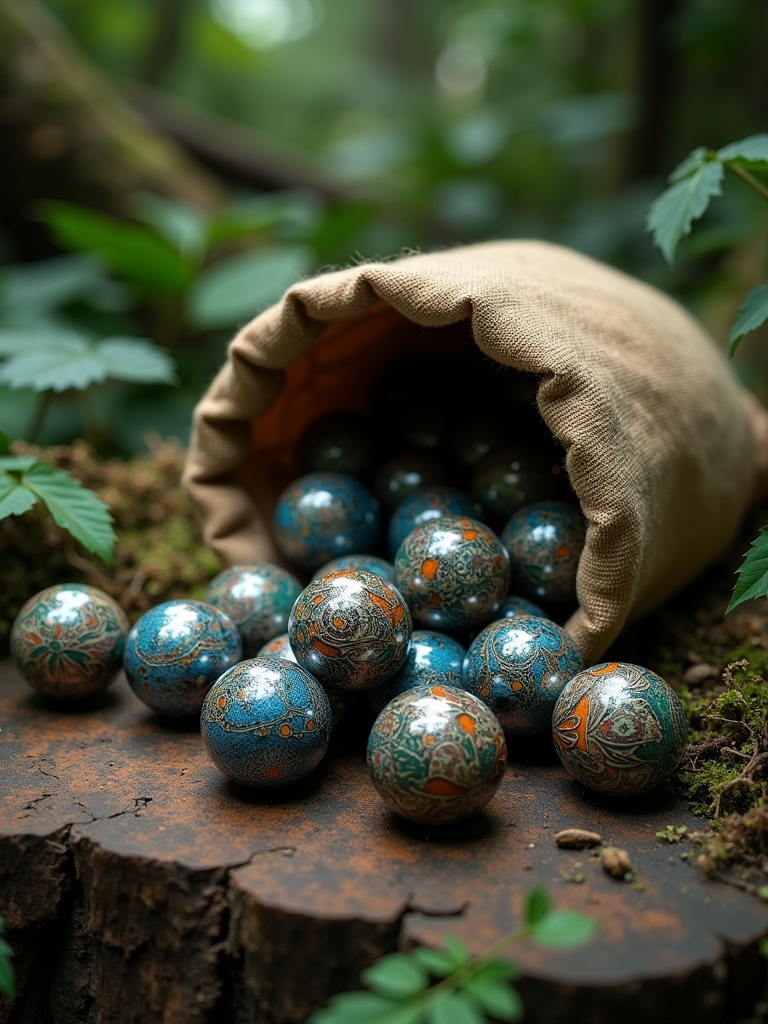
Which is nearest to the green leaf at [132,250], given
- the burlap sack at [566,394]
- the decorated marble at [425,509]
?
the burlap sack at [566,394]

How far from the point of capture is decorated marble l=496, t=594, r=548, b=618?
1.61 m

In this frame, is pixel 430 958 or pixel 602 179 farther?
pixel 602 179

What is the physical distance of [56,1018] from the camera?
1339 millimetres

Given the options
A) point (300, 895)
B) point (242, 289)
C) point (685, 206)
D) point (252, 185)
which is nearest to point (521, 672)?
point (300, 895)

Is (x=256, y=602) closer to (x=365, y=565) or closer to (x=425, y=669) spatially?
(x=365, y=565)

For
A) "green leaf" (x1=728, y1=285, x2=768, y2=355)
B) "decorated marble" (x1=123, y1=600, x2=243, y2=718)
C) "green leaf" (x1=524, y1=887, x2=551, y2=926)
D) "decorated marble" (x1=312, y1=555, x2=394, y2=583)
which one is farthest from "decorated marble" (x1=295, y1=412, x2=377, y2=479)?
"green leaf" (x1=524, y1=887, x2=551, y2=926)

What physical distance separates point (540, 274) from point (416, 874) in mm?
1193

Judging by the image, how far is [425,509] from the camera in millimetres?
1736

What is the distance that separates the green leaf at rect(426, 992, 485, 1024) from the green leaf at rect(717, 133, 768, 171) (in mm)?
1325

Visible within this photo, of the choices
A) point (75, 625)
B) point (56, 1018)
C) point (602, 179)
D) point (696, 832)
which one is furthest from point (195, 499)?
point (602, 179)

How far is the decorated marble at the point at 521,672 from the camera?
4.62 ft

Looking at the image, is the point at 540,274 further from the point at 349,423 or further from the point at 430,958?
the point at 430,958

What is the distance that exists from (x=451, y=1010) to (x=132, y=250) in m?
2.48

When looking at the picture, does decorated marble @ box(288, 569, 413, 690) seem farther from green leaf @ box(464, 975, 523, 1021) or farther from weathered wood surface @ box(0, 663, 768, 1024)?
green leaf @ box(464, 975, 523, 1021)
